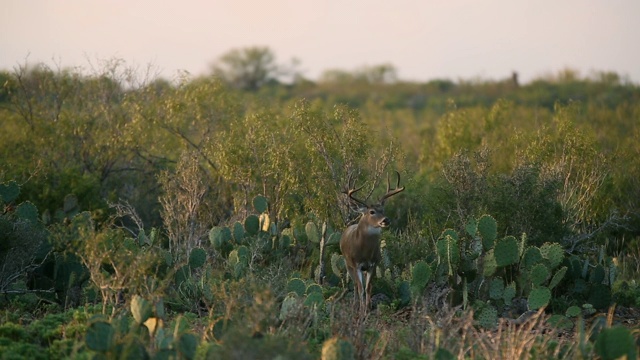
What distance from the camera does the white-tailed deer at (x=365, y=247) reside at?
1150 centimetres

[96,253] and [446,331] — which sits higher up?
[96,253]

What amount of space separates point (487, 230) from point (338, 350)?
14.9ft

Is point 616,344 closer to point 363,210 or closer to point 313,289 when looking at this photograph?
point 313,289

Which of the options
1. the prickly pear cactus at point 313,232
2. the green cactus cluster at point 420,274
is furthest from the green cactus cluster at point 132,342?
the prickly pear cactus at point 313,232

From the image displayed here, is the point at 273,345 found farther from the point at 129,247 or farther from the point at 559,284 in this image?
the point at 559,284

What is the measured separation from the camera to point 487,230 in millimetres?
11609

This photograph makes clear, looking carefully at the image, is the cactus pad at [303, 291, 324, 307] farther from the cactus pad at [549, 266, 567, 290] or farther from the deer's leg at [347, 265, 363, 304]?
the cactus pad at [549, 266, 567, 290]

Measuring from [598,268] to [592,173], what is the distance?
13.2ft

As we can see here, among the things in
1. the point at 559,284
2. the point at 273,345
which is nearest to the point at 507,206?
the point at 559,284

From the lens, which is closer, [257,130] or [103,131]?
[257,130]

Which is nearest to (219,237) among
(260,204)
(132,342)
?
(260,204)

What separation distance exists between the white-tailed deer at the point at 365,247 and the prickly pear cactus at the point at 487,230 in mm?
1115

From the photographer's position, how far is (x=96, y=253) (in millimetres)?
9305

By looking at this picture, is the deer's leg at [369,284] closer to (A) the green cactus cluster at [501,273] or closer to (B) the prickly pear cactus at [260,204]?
(A) the green cactus cluster at [501,273]
